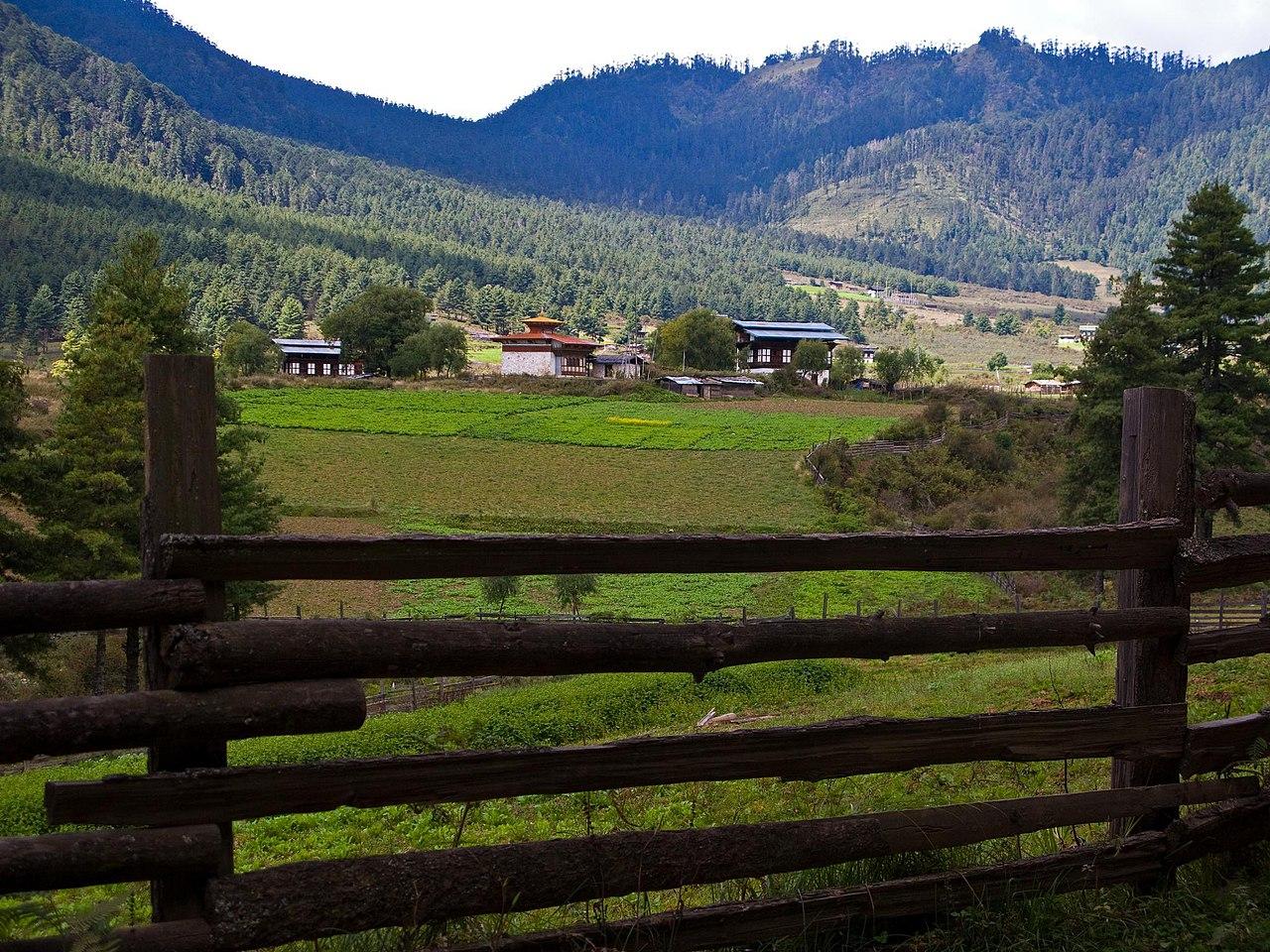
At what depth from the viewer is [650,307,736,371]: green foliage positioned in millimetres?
129250

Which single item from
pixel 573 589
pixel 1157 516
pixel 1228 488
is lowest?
pixel 573 589

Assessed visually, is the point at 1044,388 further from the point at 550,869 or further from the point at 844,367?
the point at 550,869

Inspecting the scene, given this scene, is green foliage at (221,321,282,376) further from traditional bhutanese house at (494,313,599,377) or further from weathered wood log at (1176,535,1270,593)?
weathered wood log at (1176,535,1270,593)

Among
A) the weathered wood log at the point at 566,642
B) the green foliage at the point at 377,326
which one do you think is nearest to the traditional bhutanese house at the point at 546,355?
the green foliage at the point at 377,326

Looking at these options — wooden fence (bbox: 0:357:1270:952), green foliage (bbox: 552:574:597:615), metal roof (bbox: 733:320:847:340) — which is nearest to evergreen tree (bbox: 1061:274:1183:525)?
green foliage (bbox: 552:574:597:615)

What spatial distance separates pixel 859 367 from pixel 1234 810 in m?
117

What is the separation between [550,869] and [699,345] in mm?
126836

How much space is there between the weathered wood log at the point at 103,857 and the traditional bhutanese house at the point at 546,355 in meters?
127

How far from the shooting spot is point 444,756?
400cm

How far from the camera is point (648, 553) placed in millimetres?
4371

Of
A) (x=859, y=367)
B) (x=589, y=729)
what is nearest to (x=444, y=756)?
(x=589, y=729)

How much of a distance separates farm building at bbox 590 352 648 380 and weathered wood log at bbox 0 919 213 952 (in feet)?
410

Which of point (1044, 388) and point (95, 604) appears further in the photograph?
point (1044, 388)

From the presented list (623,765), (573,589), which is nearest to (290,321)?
(573,589)
